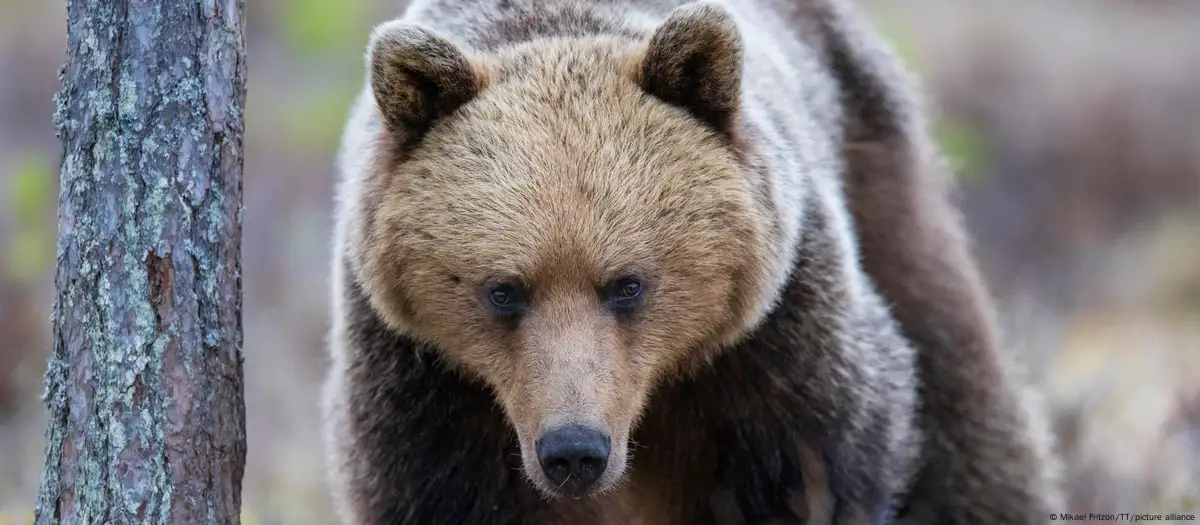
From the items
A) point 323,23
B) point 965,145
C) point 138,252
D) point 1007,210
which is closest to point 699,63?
point 138,252

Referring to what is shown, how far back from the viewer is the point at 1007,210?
14.2m

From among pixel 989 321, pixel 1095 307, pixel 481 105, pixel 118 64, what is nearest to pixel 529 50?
pixel 481 105

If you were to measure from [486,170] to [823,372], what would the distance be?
1419 millimetres

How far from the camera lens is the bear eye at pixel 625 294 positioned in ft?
14.5

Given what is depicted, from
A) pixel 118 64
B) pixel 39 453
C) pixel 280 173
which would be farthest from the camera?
pixel 280 173

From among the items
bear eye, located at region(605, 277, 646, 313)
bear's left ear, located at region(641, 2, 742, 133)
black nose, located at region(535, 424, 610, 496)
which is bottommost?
black nose, located at region(535, 424, 610, 496)

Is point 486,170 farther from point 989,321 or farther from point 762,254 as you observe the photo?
point 989,321

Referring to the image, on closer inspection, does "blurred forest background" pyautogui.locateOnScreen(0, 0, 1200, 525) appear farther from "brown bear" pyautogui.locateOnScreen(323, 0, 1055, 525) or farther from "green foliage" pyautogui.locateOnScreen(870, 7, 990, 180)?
"brown bear" pyautogui.locateOnScreen(323, 0, 1055, 525)

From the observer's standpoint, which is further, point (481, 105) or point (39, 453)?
point (39, 453)

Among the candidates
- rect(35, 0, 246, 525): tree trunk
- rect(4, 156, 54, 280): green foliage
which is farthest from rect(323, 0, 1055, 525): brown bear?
rect(4, 156, 54, 280): green foliage

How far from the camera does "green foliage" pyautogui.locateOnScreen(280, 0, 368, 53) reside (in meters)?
16.0

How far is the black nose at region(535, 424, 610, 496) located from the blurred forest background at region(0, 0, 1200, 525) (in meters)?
3.55

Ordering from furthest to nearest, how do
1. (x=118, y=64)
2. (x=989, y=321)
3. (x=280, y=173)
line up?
1. (x=280, y=173)
2. (x=989, y=321)
3. (x=118, y=64)

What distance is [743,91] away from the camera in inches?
200
